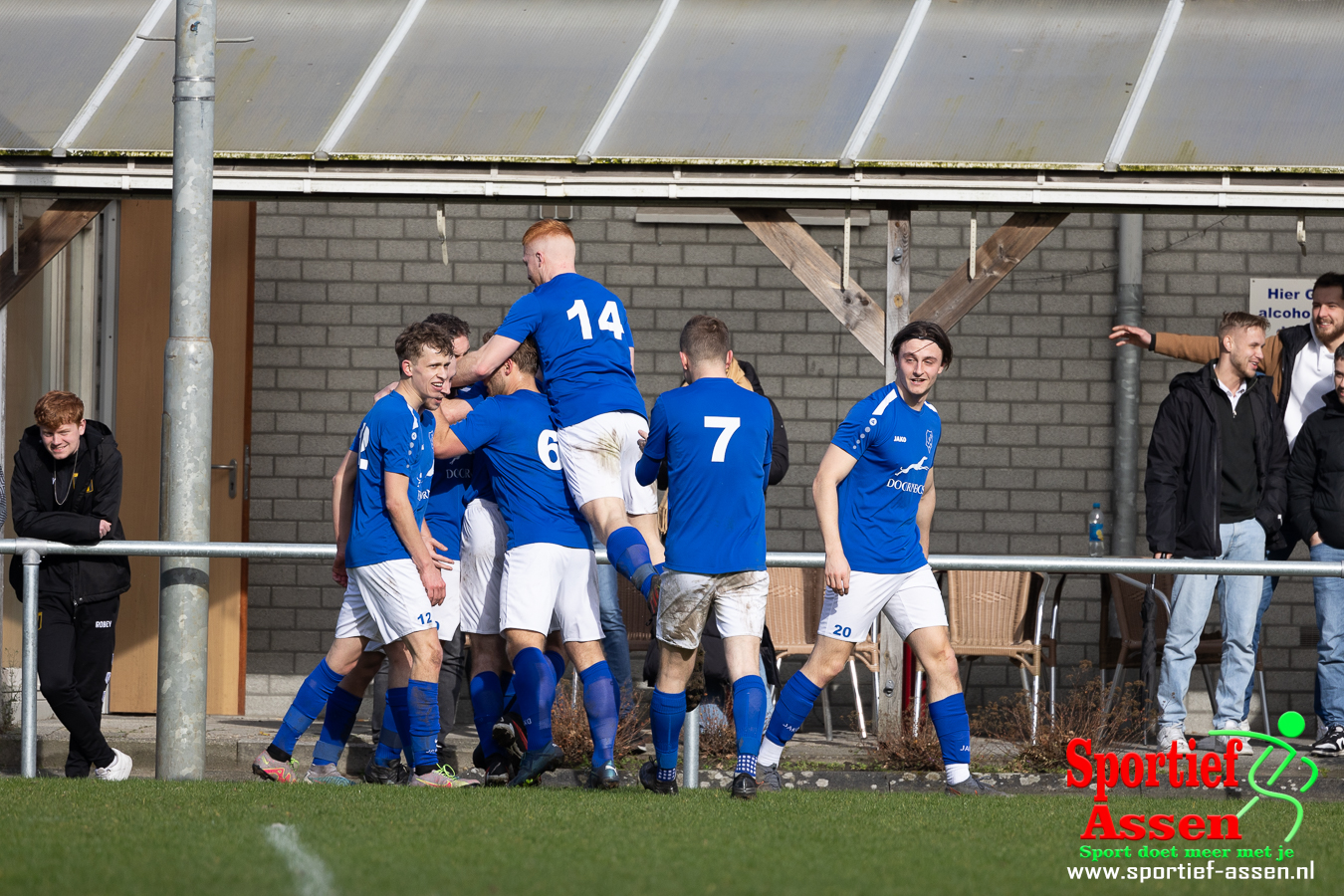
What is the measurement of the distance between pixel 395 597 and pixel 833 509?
1.72 m

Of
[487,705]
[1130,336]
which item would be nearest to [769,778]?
[487,705]

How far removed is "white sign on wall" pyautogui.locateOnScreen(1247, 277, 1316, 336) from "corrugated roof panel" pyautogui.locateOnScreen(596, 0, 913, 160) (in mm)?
3126

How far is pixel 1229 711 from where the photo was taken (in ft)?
22.3

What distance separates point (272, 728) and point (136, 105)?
11.2 ft

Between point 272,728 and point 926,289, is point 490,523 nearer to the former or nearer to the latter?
point 272,728

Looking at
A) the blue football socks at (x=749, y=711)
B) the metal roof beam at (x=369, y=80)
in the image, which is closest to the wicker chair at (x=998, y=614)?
the blue football socks at (x=749, y=711)

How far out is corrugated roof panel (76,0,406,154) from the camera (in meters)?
7.20

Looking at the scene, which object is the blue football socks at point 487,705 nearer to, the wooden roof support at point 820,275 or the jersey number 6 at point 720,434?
the jersey number 6 at point 720,434

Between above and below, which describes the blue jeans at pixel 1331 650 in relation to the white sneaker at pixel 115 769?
above

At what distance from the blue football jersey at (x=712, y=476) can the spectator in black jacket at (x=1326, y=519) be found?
2999 mm

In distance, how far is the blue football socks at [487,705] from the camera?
6195mm

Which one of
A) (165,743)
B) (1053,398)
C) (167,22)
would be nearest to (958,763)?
(165,743)

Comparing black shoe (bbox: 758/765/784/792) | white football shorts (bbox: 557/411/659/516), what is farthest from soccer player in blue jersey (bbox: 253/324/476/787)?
black shoe (bbox: 758/765/784/792)

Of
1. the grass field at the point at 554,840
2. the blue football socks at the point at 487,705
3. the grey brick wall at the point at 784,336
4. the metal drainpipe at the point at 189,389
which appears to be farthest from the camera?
the grey brick wall at the point at 784,336
